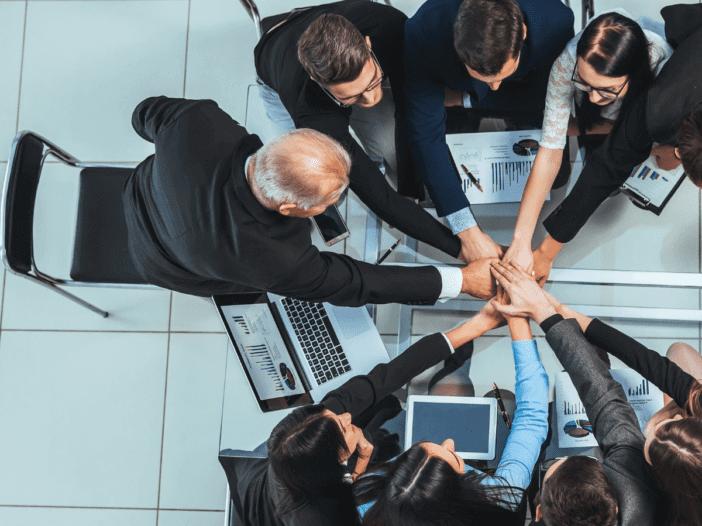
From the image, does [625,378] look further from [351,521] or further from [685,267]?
[351,521]

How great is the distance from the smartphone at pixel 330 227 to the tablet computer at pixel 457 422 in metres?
0.54

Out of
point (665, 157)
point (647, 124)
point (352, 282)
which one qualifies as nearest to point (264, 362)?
point (352, 282)

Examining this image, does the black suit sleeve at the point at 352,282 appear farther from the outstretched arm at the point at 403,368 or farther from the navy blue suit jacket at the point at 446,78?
the navy blue suit jacket at the point at 446,78

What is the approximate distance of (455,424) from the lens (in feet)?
5.50

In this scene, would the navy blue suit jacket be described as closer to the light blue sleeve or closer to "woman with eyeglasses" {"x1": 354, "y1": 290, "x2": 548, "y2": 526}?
the light blue sleeve

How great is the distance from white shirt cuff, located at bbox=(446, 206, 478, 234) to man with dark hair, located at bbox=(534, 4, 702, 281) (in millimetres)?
234

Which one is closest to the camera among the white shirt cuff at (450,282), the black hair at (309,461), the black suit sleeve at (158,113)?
the black hair at (309,461)

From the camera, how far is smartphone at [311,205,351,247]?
72.0 inches

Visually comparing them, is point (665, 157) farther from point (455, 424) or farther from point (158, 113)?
point (158, 113)

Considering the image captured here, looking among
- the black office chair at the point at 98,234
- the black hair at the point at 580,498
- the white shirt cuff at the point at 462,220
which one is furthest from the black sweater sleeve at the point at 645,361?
the black office chair at the point at 98,234

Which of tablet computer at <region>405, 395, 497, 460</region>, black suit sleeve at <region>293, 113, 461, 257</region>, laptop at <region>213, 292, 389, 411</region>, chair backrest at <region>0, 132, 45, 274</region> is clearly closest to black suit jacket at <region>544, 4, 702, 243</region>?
black suit sleeve at <region>293, 113, 461, 257</region>

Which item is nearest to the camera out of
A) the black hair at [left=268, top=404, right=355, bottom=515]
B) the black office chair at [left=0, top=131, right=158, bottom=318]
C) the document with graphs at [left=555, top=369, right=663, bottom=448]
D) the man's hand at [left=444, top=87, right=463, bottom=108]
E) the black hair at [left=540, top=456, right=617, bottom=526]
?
the black hair at [left=540, top=456, right=617, bottom=526]

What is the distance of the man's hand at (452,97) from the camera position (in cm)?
196

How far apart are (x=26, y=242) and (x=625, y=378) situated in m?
1.99
